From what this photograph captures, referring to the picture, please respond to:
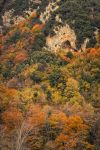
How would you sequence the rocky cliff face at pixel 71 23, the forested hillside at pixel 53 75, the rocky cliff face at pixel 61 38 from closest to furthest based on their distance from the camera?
the forested hillside at pixel 53 75, the rocky cliff face at pixel 71 23, the rocky cliff face at pixel 61 38

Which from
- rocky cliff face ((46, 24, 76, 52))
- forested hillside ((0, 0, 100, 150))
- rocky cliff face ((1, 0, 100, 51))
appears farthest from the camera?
rocky cliff face ((46, 24, 76, 52))

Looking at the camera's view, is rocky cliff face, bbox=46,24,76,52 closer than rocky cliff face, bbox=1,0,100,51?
No

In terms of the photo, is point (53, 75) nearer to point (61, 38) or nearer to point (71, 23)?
point (61, 38)

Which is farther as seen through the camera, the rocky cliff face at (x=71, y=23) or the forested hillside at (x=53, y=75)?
the rocky cliff face at (x=71, y=23)

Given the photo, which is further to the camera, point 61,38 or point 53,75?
point 61,38

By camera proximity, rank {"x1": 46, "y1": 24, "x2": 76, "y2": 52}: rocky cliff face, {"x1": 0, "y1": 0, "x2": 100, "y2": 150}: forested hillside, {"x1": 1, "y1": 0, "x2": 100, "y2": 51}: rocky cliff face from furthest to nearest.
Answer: {"x1": 46, "y1": 24, "x2": 76, "y2": 52}: rocky cliff face, {"x1": 1, "y1": 0, "x2": 100, "y2": 51}: rocky cliff face, {"x1": 0, "y1": 0, "x2": 100, "y2": 150}: forested hillside

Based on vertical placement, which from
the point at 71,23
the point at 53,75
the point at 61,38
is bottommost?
the point at 53,75

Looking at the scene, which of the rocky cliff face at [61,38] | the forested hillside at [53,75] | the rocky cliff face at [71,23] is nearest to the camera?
the forested hillside at [53,75]

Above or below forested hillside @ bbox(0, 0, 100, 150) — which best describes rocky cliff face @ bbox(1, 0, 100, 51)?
above

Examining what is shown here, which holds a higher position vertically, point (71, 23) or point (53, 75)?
point (71, 23)

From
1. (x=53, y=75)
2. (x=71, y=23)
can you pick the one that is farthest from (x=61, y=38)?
(x=53, y=75)
